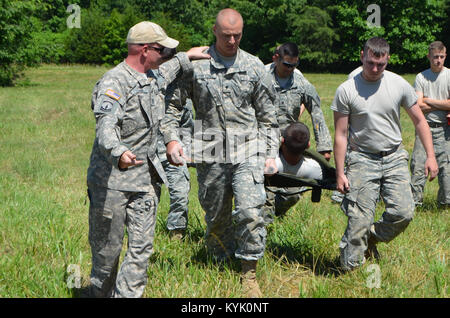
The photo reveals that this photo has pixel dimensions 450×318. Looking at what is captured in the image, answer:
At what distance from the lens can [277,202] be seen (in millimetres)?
6754

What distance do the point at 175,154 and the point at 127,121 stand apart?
0.59 meters

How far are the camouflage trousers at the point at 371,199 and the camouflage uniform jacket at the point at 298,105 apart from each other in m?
1.59

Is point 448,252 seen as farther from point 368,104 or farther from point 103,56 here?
point 103,56

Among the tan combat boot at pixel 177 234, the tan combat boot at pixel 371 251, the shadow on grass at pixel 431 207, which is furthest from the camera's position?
the shadow on grass at pixel 431 207

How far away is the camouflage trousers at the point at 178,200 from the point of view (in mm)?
6023

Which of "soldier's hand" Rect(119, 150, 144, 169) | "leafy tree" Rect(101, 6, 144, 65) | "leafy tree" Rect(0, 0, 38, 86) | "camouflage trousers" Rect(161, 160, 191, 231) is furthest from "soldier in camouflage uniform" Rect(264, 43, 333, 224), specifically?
"leafy tree" Rect(101, 6, 144, 65)

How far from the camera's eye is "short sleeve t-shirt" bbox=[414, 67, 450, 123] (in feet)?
25.1

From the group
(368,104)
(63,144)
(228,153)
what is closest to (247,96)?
(228,153)

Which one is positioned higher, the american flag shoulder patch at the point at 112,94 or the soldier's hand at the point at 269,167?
the american flag shoulder patch at the point at 112,94

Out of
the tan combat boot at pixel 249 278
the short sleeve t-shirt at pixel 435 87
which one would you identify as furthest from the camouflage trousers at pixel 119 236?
the short sleeve t-shirt at pixel 435 87

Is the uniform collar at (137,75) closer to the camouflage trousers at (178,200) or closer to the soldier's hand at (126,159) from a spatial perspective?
the soldier's hand at (126,159)

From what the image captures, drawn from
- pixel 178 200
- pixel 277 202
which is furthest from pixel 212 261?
pixel 277 202
